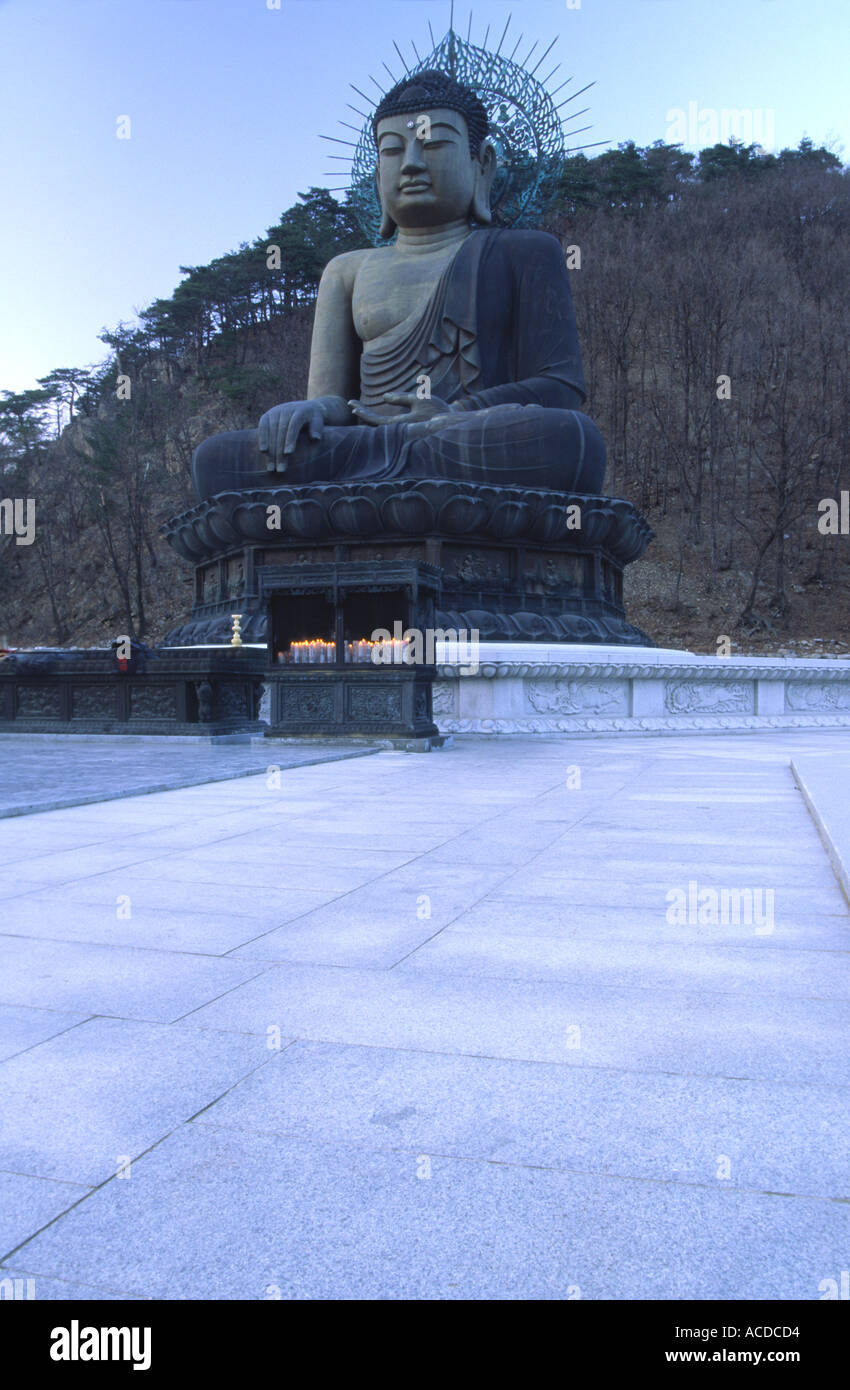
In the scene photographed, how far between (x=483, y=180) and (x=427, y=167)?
4.07 feet

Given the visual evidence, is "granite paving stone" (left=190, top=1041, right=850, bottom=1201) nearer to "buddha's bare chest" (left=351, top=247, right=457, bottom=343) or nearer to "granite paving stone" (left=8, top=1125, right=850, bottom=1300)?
"granite paving stone" (left=8, top=1125, right=850, bottom=1300)

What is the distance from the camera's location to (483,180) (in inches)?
620

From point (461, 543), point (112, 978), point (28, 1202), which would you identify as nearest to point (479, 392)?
point (461, 543)

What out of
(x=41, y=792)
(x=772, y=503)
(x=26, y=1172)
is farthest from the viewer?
(x=772, y=503)

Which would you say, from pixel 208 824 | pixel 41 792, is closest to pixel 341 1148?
pixel 208 824

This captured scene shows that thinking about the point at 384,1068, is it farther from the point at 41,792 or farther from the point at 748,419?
the point at 748,419

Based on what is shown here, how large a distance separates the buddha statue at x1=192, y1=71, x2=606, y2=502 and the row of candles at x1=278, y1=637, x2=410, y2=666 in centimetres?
422

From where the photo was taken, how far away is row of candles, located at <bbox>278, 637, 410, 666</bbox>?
9812 millimetres

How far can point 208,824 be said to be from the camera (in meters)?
4.95

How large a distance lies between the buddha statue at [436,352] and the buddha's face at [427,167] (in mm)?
19

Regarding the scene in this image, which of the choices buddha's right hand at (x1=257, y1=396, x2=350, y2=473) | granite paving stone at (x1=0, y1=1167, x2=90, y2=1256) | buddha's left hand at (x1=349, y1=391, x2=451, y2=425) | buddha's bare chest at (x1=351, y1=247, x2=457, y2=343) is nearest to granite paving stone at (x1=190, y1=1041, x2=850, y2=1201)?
granite paving stone at (x1=0, y1=1167, x2=90, y2=1256)

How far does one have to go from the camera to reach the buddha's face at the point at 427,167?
1477cm

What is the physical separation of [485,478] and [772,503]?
20.5 m

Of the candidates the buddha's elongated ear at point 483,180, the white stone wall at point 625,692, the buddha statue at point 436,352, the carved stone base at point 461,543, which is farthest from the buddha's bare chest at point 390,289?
the white stone wall at point 625,692
